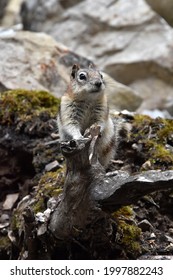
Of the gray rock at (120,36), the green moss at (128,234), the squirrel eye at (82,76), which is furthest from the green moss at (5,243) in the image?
the gray rock at (120,36)

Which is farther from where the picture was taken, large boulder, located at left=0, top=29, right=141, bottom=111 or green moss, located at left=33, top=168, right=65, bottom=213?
large boulder, located at left=0, top=29, right=141, bottom=111

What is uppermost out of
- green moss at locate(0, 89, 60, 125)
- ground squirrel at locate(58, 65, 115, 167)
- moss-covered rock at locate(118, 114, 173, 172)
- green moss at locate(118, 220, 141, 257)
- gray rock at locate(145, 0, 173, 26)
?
gray rock at locate(145, 0, 173, 26)

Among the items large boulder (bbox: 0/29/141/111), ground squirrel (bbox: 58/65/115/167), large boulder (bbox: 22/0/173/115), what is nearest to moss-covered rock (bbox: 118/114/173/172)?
ground squirrel (bbox: 58/65/115/167)

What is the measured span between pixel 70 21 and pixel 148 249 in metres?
6.88

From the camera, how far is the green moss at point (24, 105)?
19.5ft

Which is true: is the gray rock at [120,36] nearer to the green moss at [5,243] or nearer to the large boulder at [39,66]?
the large boulder at [39,66]

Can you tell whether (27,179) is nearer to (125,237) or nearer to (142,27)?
(125,237)

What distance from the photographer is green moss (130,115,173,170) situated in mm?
5230

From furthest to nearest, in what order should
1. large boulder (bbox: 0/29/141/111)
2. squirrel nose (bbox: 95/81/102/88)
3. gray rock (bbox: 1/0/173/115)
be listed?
1. gray rock (bbox: 1/0/173/115)
2. large boulder (bbox: 0/29/141/111)
3. squirrel nose (bbox: 95/81/102/88)

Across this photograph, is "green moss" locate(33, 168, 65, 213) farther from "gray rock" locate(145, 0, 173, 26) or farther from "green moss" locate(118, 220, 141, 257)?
"gray rock" locate(145, 0, 173, 26)

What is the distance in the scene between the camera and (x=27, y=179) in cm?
580

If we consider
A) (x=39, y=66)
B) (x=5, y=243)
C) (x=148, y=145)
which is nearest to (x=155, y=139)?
(x=148, y=145)

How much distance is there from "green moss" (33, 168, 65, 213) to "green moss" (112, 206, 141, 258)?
0.61 metres

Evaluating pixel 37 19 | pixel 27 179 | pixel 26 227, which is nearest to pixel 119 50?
pixel 37 19
